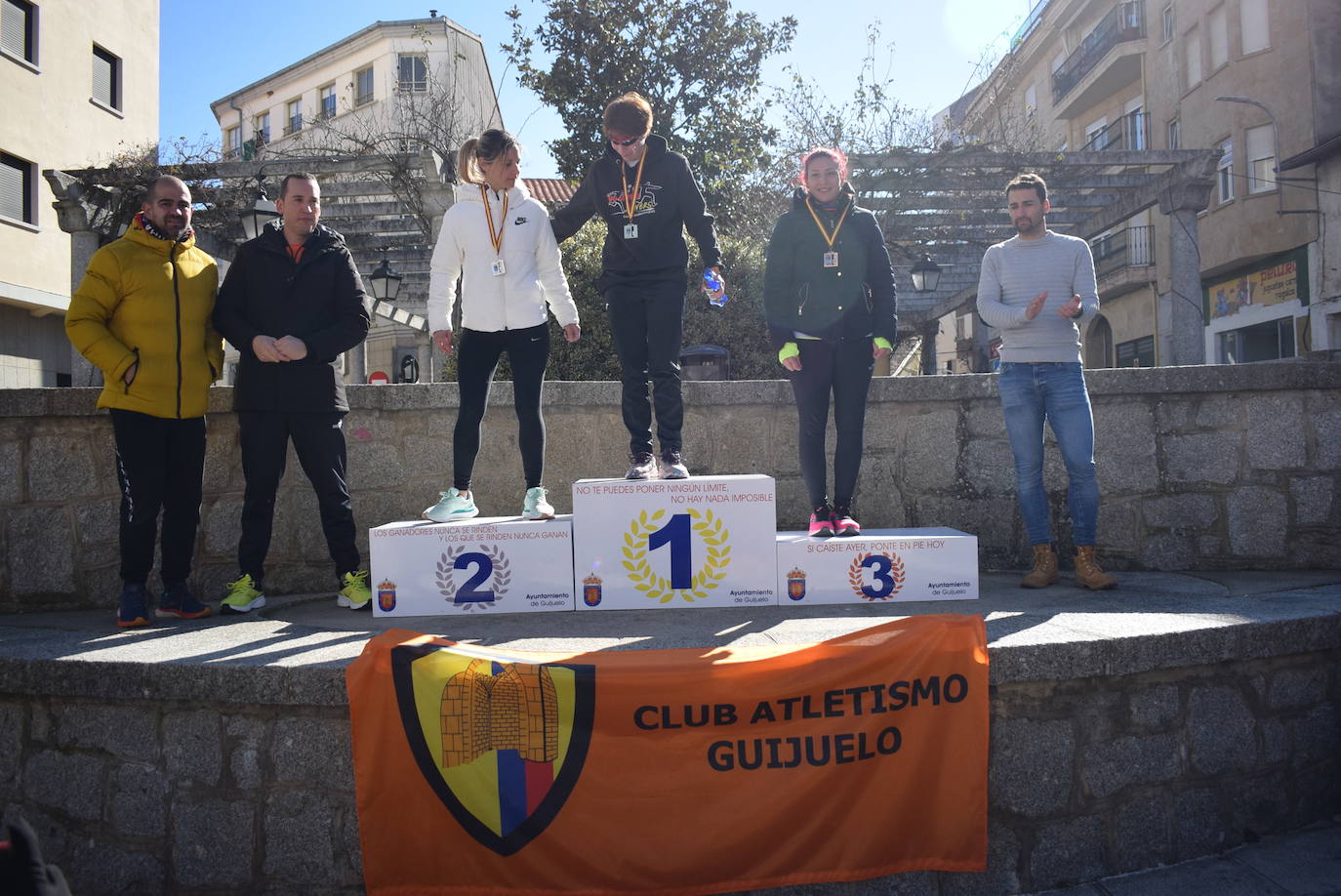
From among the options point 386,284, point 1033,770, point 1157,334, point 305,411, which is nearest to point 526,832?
point 1033,770

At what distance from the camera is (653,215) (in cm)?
418

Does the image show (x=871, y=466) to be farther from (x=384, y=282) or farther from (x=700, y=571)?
(x=384, y=282)

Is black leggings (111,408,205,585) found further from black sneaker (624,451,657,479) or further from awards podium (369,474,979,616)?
black sneaker (624,451,657,479)

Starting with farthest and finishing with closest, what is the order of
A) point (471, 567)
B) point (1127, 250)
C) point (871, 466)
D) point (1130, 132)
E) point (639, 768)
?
point (1130, 132) < point (1127, 250) < point (871, 466) < point (471, 567) < point (639, 768)

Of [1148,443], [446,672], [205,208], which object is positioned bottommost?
[446,672]

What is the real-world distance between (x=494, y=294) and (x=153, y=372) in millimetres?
1475

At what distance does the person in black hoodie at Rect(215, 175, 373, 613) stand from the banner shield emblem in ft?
4.27

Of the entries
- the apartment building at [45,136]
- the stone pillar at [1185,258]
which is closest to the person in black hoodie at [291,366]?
the stone pillar at [1185,258]

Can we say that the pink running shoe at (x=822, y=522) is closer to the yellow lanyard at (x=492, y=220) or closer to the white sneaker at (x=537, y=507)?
the white sneaker at (x=537, y=507)

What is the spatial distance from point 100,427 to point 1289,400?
6.07 meters

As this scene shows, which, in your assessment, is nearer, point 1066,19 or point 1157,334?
point 1157,334

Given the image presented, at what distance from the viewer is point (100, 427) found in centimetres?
437

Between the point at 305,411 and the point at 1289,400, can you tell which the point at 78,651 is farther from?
the point at 1289,400

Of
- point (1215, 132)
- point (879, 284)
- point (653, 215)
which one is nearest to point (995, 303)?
point (879, 284)
